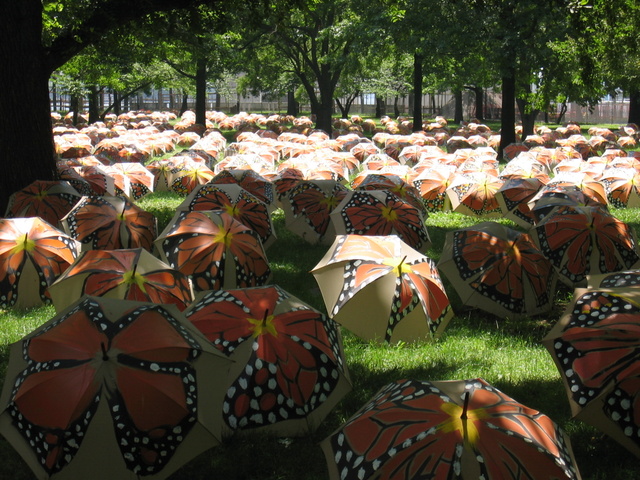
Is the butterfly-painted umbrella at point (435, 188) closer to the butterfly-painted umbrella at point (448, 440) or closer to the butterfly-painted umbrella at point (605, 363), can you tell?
the butterfly-painted umbrella at point (605, 363)

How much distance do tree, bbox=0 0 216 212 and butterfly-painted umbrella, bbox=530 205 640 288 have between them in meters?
5.52

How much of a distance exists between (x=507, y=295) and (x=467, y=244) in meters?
0.64

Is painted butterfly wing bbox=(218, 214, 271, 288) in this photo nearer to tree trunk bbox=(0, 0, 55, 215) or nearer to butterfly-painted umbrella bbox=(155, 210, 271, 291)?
butterfly-painted umbrella bbox=(155, 210, 271, 291)

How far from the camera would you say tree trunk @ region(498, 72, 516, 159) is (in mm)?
21000

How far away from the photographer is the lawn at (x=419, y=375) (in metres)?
4.35

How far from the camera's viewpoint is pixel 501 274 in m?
6.96

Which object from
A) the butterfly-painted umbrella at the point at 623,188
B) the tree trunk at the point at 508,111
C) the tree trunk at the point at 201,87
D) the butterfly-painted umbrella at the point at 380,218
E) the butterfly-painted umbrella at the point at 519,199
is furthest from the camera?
the tree trunk at the point at 201,87

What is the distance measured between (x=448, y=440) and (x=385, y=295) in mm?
2817

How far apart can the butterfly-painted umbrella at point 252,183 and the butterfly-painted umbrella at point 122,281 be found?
4.24 meters

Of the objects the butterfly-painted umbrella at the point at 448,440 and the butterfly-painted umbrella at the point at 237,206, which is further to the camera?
the butterfly-painted umbrella at the point at 237,206

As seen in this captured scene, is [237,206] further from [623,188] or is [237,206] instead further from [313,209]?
[623,188]

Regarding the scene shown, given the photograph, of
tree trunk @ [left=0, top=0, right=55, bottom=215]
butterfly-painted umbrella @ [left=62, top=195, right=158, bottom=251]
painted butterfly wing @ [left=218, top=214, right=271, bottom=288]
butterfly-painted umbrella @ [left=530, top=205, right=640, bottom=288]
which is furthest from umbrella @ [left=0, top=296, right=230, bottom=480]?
tree trunk @ [left=0, top=0, right=55, bottom=215]

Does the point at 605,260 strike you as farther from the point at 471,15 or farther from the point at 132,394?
the point at 471,15

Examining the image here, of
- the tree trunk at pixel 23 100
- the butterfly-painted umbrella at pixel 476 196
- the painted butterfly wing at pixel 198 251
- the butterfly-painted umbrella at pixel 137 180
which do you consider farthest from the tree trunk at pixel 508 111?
the painted butterfly wing at pixel 198 251
